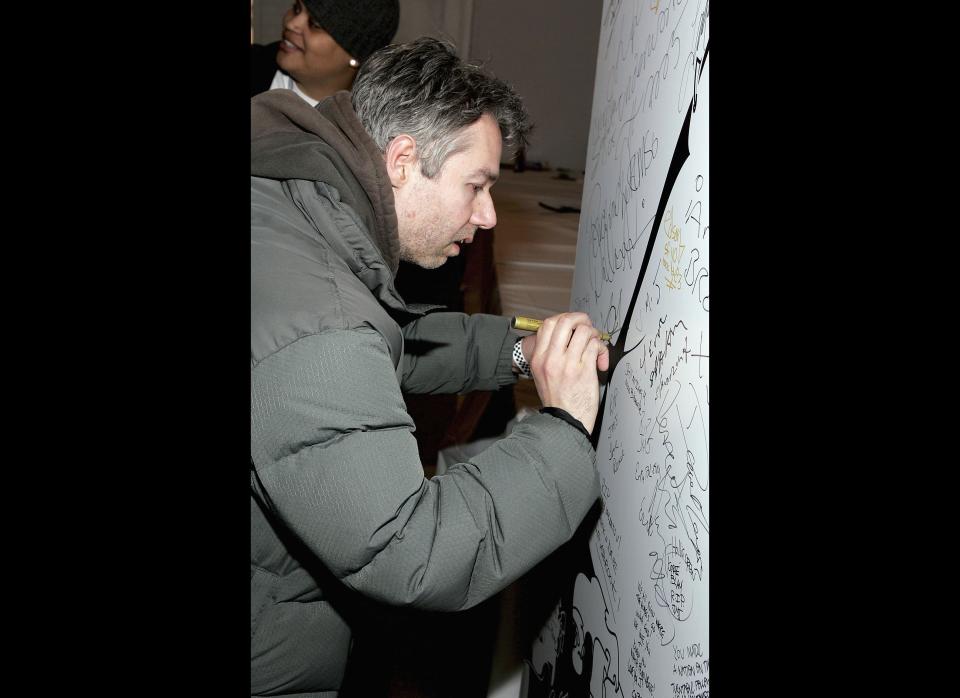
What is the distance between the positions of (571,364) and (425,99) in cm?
49

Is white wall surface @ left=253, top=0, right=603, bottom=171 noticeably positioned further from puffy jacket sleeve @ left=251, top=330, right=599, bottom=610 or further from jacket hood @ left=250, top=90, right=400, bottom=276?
puffy jacket sleeve @ left=251, top=330, right=599, bottom=610

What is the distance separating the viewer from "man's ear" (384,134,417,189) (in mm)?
1237

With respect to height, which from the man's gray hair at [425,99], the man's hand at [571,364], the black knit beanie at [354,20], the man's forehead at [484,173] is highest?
the black knit beanie at [354,20]

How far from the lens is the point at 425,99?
48.8 inches

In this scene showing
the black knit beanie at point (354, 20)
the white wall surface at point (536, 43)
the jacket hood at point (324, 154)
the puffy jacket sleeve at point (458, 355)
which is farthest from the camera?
the white wall surface at point (536, 43)

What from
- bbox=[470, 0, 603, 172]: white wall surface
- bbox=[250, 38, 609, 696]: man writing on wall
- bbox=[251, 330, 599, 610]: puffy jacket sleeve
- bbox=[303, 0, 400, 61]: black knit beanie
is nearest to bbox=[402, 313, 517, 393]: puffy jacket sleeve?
bbox=[250, 38, 609, 696]: man writing on wall

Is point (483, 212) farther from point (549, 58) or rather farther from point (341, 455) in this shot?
point (549, 58)

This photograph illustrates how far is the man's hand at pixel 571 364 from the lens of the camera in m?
1.11

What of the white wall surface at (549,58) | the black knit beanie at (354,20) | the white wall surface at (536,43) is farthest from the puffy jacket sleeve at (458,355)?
the white wall surface at (549,58)

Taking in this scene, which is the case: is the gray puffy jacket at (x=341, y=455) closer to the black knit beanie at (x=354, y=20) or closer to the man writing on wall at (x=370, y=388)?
the man writing on wall at (x=370, y=388)
